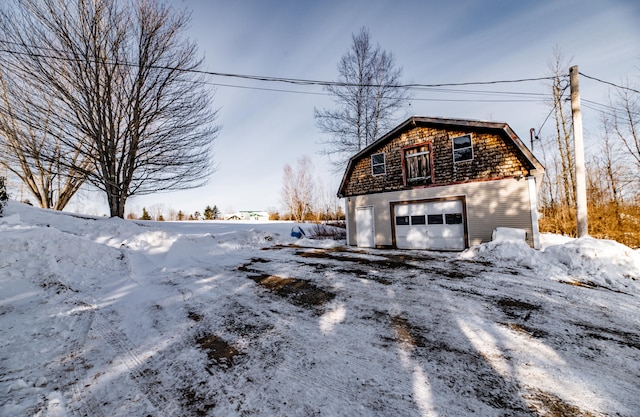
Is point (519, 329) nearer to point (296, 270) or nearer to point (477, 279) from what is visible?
point (477, 279)

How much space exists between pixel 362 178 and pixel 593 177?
18.0m

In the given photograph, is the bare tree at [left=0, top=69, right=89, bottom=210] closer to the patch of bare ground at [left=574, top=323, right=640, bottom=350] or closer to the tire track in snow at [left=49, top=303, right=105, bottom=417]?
the tire track in snow at [left=49, top=303, right=105, bottom=417]

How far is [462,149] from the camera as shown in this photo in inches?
416

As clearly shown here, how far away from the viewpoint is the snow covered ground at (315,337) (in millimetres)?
2211

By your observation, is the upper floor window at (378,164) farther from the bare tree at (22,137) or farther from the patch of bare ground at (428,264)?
the bare tree at (22,137)

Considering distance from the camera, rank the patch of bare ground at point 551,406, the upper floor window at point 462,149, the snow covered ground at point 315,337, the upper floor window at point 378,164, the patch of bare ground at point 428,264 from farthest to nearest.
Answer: the upper floor window at point 378,164, the upper floor window at point 462,149, the patch of bare ground at point 428,264, the snow covered ground at point 315,337, the patch of bare ground at point 551,406

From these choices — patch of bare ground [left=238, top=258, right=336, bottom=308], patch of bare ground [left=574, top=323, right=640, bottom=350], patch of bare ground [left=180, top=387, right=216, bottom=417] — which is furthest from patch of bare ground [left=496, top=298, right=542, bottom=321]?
patch of bare ground [left=180, top=387, right=216, bottom=417]

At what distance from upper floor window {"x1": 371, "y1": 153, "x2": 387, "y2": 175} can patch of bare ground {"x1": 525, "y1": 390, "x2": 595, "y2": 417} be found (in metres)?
11.2

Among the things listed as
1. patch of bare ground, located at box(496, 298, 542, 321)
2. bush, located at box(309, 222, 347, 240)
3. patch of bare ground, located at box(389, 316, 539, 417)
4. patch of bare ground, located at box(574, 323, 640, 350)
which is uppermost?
bush, located at box(309, 222, 347, 240)

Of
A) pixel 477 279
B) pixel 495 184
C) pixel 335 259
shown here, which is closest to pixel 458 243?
pixel 495 184

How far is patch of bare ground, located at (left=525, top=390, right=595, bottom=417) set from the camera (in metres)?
2.06

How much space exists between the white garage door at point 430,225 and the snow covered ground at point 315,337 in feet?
11.6

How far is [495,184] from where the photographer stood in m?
9.77

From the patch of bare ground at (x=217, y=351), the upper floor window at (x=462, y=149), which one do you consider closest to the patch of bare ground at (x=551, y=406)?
the patch of bare ground at (x=217, y=351)
